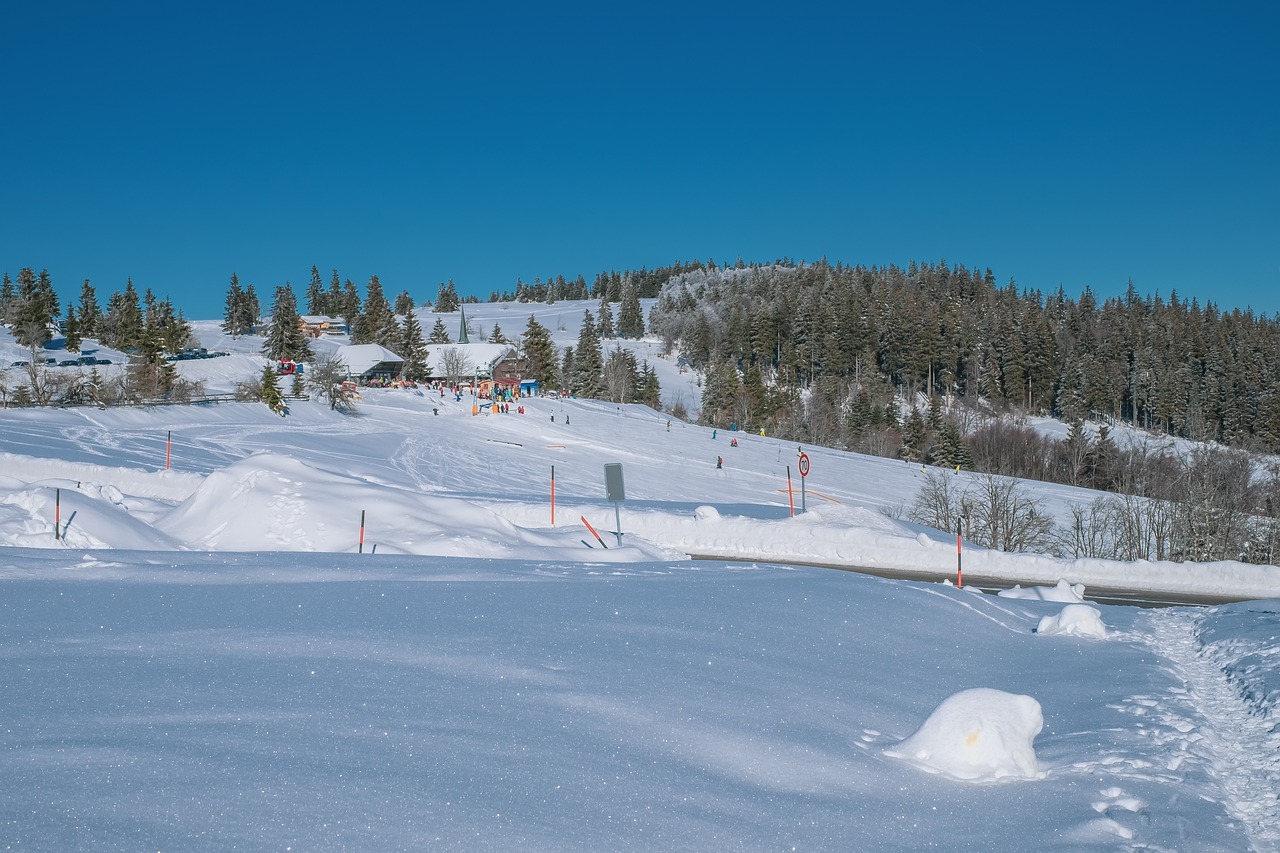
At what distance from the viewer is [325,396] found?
6462 cm

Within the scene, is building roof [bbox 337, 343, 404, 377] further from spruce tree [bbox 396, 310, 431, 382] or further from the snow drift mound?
the snow drift mound

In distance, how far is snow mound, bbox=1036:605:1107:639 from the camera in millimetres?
11328

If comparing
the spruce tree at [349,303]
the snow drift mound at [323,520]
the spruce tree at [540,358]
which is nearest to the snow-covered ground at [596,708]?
the snow drift mound at [323,520]

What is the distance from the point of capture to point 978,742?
6.01 metres

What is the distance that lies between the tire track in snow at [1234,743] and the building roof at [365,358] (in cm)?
8695

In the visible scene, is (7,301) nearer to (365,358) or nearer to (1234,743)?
(365,358)

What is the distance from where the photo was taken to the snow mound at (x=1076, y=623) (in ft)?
37.2

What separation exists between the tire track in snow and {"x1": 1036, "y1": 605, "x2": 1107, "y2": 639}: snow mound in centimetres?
91

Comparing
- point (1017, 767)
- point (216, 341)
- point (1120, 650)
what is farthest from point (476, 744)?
point (216, 341)

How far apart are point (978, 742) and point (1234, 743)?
2630 mm

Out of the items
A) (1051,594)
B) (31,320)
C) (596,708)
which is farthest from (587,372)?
(596,708)

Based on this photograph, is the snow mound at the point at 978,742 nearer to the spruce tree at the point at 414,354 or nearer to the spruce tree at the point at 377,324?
the spruce tree at the point at 414,354

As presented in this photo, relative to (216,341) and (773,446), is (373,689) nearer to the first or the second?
(773,446)

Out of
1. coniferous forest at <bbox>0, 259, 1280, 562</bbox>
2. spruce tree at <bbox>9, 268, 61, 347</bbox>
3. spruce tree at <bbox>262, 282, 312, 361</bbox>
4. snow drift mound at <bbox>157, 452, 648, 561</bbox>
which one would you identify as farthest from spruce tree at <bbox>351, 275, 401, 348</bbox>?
snow drift mound at <bbox>157, 452, 648, 561</bbox>
